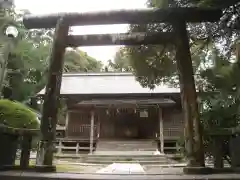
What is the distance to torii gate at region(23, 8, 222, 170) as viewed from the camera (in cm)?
498

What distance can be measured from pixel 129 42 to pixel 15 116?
367cm

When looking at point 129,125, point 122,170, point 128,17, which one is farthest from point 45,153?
point 129,125

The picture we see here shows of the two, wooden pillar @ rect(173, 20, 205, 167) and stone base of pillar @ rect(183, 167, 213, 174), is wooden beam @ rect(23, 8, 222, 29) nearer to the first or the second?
wooden pillar @ rect(173, 20, 205, 167)

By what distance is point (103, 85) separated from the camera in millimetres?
20203

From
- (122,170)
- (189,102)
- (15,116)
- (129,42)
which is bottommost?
(122,170)

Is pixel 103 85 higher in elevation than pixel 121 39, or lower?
higher

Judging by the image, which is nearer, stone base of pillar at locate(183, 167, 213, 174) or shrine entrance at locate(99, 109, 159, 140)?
stone base of pillar at locate(183, 167, 213, 174)

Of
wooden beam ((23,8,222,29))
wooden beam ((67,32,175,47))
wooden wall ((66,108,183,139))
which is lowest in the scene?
wooden wall ((66,108,183,139))

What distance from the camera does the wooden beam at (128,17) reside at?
5504 millimetres

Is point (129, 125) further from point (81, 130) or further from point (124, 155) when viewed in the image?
point (124, 155)

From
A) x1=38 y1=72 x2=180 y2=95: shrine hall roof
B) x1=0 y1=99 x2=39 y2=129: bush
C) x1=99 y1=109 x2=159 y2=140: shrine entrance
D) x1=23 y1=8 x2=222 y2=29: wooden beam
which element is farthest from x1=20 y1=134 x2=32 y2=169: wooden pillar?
x1=99 y1=109 x2=159 y2=140: shrine entrance

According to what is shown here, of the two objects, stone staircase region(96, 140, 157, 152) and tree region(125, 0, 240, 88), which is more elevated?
tree region(125, 0, 240, 88)

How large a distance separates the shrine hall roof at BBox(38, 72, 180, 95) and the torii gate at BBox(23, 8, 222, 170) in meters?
11.2

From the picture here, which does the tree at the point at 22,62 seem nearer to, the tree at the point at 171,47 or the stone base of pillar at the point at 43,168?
the tree at the point at 171,47
